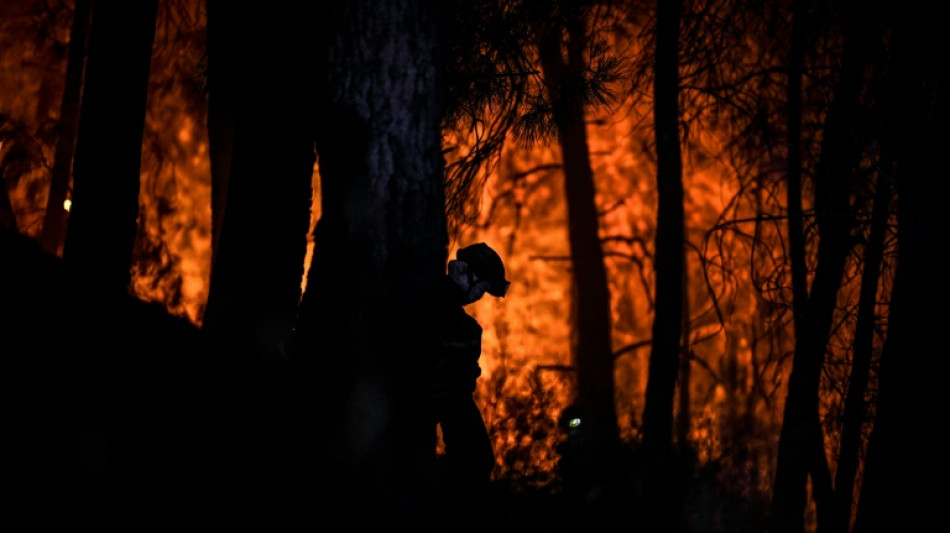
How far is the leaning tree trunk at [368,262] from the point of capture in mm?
Answer: 3146

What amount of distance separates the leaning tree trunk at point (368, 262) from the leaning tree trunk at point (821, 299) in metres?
3.37

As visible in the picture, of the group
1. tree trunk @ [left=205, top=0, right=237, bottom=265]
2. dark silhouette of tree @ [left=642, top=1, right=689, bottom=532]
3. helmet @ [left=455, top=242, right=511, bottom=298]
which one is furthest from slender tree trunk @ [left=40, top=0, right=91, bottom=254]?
helmet @ [left=455, top=242, right=511, bottom=298]

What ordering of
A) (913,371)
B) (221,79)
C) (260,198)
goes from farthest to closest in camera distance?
(260,198) → (221,79) → (913,371)

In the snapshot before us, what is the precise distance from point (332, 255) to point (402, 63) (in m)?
0.83

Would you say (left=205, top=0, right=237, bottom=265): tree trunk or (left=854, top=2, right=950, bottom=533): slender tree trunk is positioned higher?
(left=205, top=0, right=237, bottom=265): tree trunk

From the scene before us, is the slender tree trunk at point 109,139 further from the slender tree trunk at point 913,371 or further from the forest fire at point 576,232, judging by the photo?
the slender tree trunk at point 913,371

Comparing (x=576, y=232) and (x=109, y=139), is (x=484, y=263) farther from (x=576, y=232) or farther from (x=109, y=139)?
(x=576, y=232)

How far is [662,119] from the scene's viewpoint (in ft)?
19.8

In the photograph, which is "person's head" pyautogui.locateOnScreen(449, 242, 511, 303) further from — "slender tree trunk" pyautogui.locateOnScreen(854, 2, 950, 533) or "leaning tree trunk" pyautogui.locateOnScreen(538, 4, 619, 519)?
"leaning tree trunk" pyautogui.locateOnScreen(538, 4, 619, 519)

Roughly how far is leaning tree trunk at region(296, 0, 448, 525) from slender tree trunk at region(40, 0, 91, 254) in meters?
7.23

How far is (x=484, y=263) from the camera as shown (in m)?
4.01

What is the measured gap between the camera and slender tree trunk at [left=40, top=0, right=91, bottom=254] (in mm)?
9047

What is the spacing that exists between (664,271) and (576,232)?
10.2 ft

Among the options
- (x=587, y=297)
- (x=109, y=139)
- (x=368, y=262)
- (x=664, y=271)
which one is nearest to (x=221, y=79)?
(x=109, y=139)
